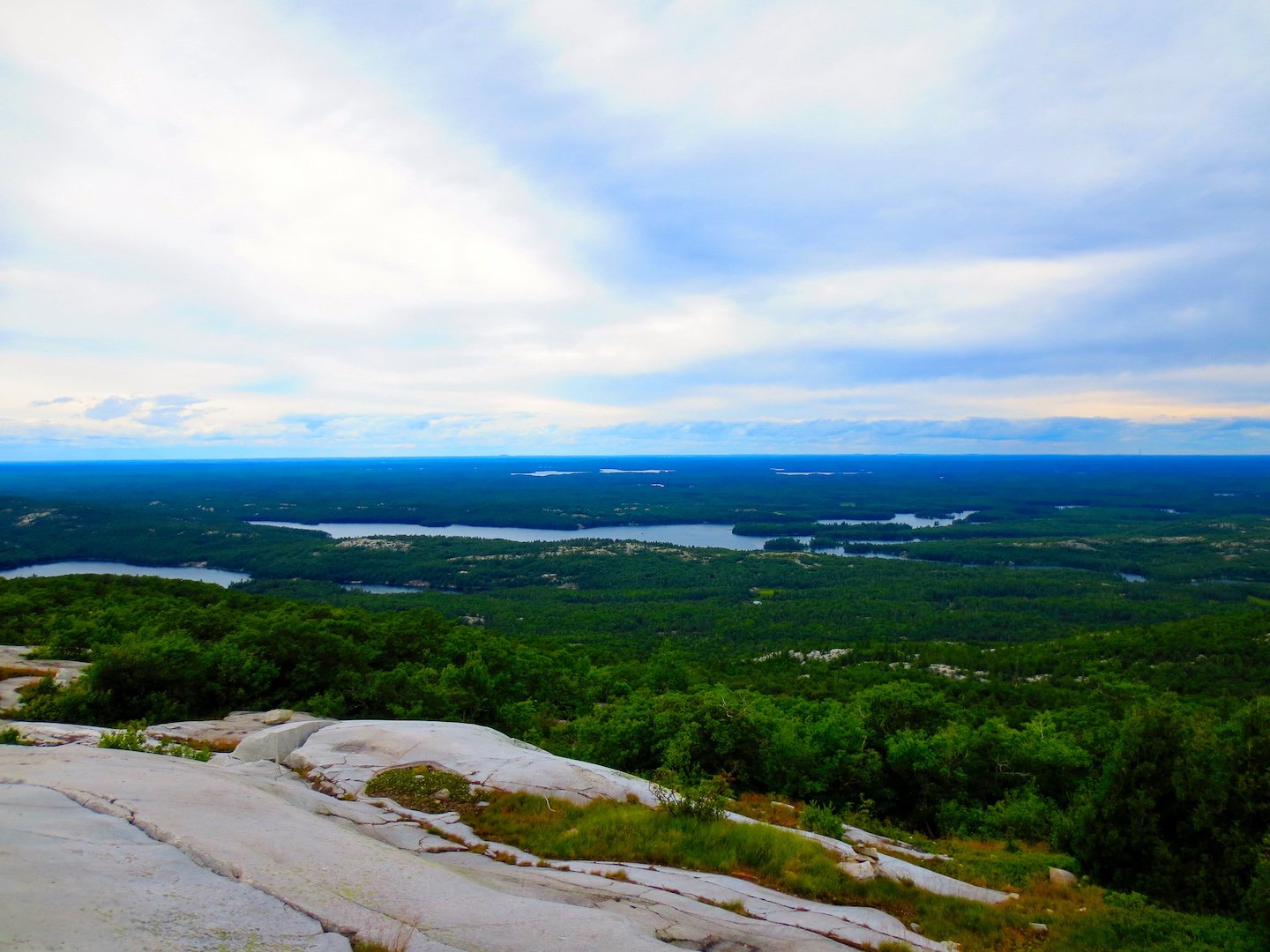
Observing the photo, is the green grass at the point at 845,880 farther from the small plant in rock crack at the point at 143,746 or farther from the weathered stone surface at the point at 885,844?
the small plant in rock crack at the point at 143,746

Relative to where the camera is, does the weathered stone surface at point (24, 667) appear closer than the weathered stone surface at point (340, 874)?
No

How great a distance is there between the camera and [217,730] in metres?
18.2

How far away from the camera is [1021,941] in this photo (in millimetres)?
9688

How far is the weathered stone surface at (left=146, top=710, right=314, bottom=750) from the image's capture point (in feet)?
54.3

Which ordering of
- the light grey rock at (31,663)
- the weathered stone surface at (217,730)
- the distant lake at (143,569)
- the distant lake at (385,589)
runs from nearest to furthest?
the weathered stone surface at (217,730), the light grey rock at (31,663), the distant lake at (385,589), the distant lake at (143,569)

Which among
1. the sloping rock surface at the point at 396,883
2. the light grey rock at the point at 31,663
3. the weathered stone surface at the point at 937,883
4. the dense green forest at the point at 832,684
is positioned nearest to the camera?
the sloping rock surface at the point at 396,883

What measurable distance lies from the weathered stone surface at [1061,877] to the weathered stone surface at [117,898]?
13.7m

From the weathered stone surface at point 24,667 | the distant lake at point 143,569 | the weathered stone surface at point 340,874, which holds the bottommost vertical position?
the distant lake at point 143,569

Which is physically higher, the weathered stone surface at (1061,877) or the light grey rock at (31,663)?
the light grey rock at (31,663)

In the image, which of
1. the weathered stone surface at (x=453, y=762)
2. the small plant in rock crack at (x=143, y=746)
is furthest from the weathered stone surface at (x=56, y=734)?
the weathered stone surface at (x=453, y=762)

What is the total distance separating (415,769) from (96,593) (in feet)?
148

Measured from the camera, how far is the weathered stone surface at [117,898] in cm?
607

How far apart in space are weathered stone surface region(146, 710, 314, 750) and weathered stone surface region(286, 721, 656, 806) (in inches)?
Answer: 114

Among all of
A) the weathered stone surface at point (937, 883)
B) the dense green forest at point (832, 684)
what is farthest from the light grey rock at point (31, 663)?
the weathered stone surface at point (937, 883)
